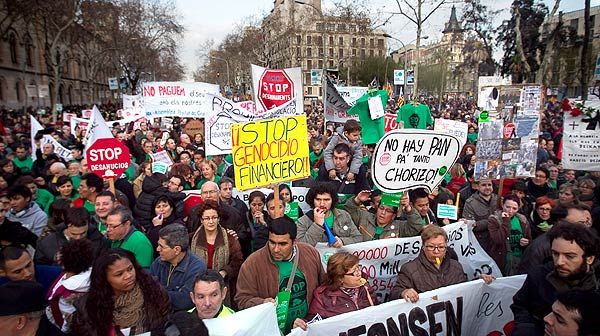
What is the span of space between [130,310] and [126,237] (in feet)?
3.94

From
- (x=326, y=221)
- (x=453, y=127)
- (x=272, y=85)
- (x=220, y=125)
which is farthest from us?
Answer: (x=453, y=127)

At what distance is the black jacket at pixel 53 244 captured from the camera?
12.7 feet

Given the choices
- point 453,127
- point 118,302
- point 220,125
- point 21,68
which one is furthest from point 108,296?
point 21,68

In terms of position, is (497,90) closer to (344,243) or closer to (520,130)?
(520,130)

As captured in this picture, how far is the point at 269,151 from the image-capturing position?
14.7 ft

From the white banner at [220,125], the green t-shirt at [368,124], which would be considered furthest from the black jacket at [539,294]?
the green t-shirt at [368,124]

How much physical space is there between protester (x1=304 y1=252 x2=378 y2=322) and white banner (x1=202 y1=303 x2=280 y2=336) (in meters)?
0.46

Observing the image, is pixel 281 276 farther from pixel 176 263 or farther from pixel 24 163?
pixel 24 163

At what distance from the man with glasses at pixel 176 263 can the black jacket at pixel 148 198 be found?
2085 millimetres

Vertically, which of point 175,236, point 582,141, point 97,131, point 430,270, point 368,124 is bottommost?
point 430,270

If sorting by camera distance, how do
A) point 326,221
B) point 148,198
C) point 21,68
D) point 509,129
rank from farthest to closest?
point 21,68 < point 509,129 < point 148,198 < point 326,221

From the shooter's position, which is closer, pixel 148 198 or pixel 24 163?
pixel 148 198

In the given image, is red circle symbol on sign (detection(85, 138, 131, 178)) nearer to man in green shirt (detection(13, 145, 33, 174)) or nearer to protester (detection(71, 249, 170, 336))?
protester (detection(71, 249, 170, 336))

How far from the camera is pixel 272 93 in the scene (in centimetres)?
756
